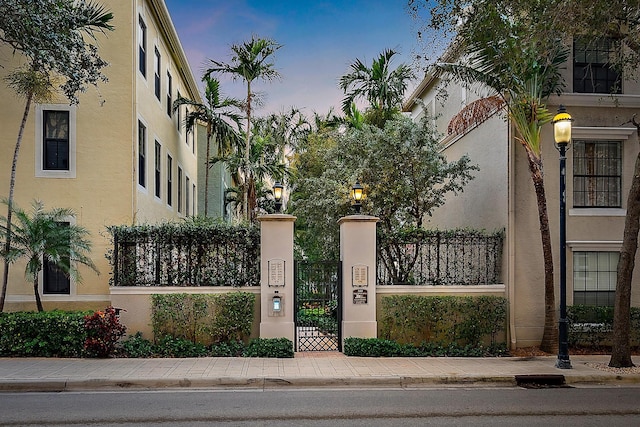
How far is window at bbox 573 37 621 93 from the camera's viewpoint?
13945 millimetres

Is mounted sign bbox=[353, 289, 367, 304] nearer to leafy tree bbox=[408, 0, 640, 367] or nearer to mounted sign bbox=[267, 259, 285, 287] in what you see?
mounted sign bbox=[267, 259, 285, 287]

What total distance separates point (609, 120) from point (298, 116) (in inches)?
773

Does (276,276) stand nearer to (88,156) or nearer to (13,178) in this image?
(88,156)

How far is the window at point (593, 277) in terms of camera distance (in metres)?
13.7

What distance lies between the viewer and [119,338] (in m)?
11.8

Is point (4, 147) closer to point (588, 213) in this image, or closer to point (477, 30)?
point (477, 30)

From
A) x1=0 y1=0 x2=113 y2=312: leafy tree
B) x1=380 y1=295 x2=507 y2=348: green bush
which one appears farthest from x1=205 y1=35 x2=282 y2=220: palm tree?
x1=380 y1=295 x2=507 y2=348: green bush

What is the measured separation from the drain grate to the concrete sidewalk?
12 cm

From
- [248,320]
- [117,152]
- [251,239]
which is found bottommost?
[248,320]

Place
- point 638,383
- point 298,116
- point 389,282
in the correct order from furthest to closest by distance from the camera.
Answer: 1. point 298,116
2. point 389,282
3. point 638,383

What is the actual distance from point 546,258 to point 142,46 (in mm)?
12661

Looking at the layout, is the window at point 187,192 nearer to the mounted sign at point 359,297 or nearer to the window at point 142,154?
the window at point 142,154

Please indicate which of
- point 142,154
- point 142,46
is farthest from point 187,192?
point 142,46

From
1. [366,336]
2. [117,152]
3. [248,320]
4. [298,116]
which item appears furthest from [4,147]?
[298,116]
